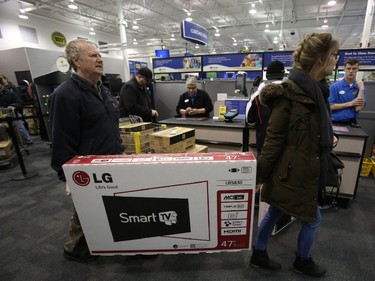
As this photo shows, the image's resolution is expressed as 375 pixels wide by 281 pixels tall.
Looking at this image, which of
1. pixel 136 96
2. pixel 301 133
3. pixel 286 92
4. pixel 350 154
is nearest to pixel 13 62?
pixel 136 96

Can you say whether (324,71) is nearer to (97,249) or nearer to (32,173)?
(97,249)

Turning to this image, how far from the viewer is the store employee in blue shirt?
2.41 metres

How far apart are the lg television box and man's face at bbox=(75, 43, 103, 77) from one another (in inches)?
21.5

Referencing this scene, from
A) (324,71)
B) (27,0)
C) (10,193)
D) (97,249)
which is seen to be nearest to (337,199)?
(324,71)

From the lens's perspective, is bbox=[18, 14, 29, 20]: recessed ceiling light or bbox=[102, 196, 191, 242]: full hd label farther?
bbox=[18, 14, 29, 20]: recessed ceiling light

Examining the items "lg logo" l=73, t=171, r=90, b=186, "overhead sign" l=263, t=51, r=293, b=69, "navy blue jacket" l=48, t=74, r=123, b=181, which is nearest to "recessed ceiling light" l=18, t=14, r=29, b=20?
"overhead sign" l=263, t=51, r=293, b=69

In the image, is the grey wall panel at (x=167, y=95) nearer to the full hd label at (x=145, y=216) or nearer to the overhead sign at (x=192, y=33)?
the overhead sign at (x=192, y=33)

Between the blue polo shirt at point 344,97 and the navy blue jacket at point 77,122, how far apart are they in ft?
8.19

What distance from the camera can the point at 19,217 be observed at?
7.77 feet

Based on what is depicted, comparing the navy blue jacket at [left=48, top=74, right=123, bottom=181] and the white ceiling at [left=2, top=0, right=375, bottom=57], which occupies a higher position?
the white ceiling at [left=2, top=0, right=375, bottom=57]

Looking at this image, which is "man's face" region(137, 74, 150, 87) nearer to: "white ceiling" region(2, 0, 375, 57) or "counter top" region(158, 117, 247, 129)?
"counter top" region(158, 117, 247, 129)

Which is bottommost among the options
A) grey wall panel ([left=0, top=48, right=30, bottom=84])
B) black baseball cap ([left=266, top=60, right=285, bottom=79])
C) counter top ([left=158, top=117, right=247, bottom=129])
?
counter top ([left=158, top=117, right=247, bottom=129])

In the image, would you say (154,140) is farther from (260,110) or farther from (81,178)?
(260,110)

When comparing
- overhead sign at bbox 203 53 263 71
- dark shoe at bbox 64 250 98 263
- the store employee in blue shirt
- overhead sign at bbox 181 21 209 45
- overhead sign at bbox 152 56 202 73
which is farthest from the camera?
overhead sign at bbox 181 21 209 45
